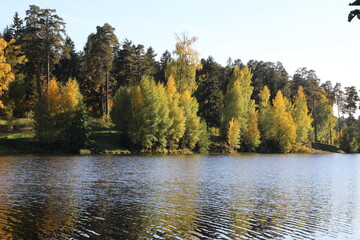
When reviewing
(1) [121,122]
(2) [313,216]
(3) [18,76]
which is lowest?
(2) [313,216]

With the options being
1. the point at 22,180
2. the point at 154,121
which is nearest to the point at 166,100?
the point at 154,121

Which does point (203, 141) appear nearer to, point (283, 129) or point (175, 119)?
point (175, 119)

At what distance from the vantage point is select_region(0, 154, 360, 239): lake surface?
17.2 m

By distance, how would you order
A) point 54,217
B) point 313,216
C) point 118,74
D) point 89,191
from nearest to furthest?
point 54,217 → point 313,216 → point 89,191 → point 118,74

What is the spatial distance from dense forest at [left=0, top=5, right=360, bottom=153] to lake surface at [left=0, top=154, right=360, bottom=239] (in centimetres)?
2736

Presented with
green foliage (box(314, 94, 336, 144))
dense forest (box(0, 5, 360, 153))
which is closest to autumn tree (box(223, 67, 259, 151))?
dense forest (box(0, 5, 360, 153))

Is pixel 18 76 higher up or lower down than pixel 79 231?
higher up

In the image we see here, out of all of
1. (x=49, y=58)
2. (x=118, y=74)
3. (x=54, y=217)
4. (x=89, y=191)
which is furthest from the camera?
(x=118, y=74)

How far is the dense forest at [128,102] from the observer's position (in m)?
65.1

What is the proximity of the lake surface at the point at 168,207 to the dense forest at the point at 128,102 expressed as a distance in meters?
27.4

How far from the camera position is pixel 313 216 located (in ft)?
71.7

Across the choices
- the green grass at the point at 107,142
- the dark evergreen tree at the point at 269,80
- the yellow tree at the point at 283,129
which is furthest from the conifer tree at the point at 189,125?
the dark evergreen tree at the point at 269,80

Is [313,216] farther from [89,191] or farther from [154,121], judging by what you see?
[154,121]

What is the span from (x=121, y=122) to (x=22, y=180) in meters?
43.6
